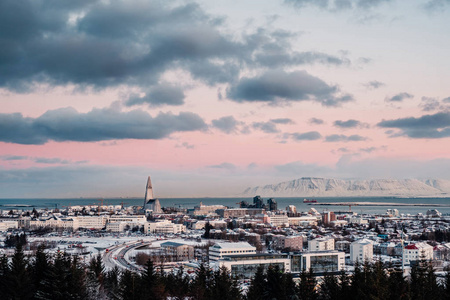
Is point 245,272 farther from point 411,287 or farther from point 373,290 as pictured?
point 373,290

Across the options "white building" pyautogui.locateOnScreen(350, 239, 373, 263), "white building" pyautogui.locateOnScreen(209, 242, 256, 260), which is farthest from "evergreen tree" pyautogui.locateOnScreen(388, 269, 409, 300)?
"white building" pyautogui.locateOnScreen(350, 239, 373, 263)

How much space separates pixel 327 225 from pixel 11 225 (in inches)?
2044

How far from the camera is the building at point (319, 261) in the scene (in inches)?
1515

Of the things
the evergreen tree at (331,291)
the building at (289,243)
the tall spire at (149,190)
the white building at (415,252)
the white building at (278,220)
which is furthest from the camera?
the tall spire at (149,190)

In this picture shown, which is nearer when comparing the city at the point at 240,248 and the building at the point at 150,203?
the city at the point at 240,248

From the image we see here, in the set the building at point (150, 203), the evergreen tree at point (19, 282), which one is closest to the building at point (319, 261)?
the evergreen tree at point (19, 282)

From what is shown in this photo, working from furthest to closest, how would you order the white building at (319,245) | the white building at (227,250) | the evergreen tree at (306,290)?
the white building at (319,245) < the white building at (227,250) < the evergreen tree at (306,290)

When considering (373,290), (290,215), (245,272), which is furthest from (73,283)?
(290,215)

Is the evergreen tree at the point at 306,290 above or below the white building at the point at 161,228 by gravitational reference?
above

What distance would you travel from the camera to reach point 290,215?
11719 centimetres

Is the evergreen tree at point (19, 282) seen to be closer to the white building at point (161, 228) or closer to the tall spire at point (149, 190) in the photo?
the white building at point (161, 228)

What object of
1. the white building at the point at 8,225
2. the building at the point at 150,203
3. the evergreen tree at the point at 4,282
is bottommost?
the white building at the point at 8,225

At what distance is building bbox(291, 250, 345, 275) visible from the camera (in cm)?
3849

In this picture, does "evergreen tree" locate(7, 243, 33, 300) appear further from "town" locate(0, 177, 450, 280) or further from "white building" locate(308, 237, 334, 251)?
"white building" locate(308, 237, 334, 251)
